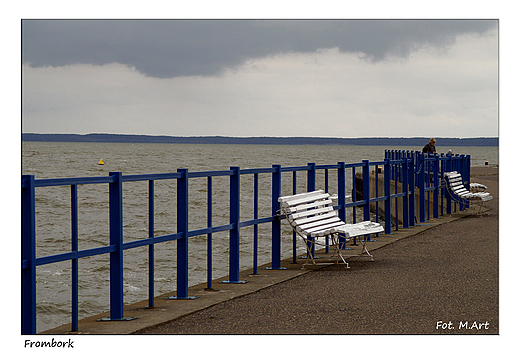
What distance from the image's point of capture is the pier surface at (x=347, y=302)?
5.51m

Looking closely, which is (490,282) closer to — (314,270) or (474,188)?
(314,270)

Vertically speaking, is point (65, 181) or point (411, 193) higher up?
point (65, 181)

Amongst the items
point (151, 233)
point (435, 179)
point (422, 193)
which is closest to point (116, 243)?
point (151, 233)

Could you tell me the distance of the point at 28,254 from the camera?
4.84 metres

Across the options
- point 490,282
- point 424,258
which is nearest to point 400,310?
point 490,282

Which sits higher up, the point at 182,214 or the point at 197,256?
the point at 182,214

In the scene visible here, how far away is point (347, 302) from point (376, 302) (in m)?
0.29

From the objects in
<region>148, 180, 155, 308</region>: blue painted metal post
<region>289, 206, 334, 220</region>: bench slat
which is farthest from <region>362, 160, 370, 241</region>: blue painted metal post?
<region>148, 180, 155, 308</region>: blue painted metal post

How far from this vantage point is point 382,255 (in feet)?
31.8

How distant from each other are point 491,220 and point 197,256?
7894mm

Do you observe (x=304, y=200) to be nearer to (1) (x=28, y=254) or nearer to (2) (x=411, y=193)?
(1) (x=28, y=254)

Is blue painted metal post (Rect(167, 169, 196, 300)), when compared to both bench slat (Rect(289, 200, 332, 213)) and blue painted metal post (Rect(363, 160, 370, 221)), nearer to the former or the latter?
bench slat (Rect(289, 200, 332, 213))

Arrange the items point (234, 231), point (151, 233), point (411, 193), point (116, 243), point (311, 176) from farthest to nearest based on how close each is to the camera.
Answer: point (411, 193) → point (311, 176) → point (234, 231) → point (151, 233) → point (116, 243)

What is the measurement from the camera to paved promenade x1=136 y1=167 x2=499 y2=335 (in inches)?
216
